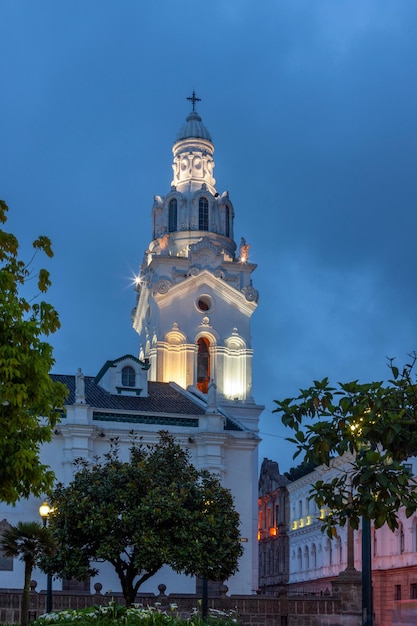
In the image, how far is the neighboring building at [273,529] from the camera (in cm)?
8888

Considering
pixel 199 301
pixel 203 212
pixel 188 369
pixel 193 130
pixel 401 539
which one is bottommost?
pixel 401 539

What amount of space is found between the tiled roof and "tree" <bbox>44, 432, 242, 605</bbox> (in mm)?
14071

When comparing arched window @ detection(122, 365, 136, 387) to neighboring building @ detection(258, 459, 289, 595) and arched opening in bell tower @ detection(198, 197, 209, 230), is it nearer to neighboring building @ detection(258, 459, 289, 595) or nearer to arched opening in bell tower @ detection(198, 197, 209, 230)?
arched opening in bell tower @ detection(198, 197, 209, 230)

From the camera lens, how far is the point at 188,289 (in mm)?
62250

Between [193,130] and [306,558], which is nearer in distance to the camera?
[193,130]

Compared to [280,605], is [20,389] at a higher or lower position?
higher

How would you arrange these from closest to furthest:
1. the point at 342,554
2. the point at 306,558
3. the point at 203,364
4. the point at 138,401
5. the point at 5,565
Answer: the point at 5,565 → the point at 138,401 → the point at 203,364 → the point at 342,554 → the point at 306,558

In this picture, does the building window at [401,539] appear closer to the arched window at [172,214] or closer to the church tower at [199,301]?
the church tower at [199,301]

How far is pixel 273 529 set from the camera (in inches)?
3617

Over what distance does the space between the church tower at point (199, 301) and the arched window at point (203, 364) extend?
1cm

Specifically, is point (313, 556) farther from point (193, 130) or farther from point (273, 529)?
point (193, 130)

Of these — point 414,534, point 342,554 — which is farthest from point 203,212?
point 342,554

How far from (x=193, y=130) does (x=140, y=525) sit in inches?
1663

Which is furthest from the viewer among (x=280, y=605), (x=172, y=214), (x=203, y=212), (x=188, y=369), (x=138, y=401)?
(x=172, y=214)
